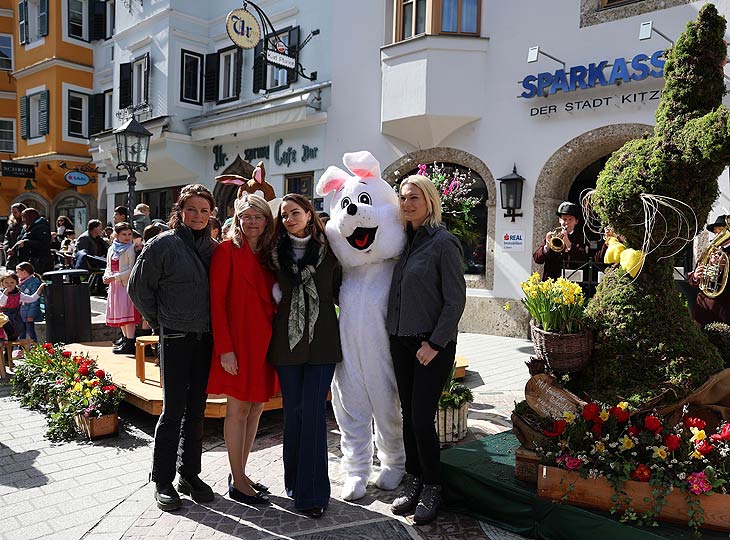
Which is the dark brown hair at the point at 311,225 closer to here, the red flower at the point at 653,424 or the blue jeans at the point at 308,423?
the blue jeans at the point at 308,423

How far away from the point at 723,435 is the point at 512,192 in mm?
6635

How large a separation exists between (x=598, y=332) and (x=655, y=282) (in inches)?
16.6

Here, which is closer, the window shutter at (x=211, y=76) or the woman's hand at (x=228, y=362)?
the woman's hand at (x=228, y=362)

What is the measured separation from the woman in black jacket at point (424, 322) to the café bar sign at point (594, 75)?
230 inches

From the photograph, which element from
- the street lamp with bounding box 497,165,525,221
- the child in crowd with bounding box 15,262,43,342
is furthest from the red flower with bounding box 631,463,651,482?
the child in crowd with bounding box 15,262,43,342

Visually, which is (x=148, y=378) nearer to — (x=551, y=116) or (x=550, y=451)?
(x=550, y=451)

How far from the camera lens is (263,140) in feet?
43.5

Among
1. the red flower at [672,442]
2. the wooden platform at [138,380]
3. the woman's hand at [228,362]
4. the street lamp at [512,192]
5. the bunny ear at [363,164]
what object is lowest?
the wooden platform at [138,380]

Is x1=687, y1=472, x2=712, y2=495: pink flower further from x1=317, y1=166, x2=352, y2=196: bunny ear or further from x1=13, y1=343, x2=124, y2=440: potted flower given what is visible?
x1=13, y1=343, x2=124, y2=440: potted flower

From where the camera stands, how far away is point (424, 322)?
3238mm

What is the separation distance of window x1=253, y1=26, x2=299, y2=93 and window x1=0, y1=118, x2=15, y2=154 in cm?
1460

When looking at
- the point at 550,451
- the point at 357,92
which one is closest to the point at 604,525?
the point at 550,451

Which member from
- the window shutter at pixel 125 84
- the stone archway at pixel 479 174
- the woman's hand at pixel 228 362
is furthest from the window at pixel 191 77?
the woman's hand at pixel 228 362

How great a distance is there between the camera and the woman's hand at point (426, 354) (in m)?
3.17
